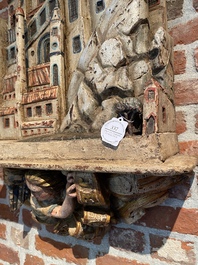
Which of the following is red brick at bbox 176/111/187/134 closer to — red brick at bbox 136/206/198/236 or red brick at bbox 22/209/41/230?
red brick at bbox 136/206/198/236

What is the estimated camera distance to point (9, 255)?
3.84ft

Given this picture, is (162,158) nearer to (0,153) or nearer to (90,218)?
(90,218)

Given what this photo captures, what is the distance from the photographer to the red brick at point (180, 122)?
0.75 meters

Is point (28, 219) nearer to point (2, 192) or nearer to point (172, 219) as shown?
point (2, 192)

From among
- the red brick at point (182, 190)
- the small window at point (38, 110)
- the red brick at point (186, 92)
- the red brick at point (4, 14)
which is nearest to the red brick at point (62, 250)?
the red brick at point (182, 190)

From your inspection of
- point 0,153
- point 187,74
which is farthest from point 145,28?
point 0,153

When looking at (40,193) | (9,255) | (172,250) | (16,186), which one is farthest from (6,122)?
(172,250)

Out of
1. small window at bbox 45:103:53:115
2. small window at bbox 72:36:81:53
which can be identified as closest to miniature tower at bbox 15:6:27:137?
small window at bbox 45:103:53:115

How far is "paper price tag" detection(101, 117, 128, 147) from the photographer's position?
0.60 meters

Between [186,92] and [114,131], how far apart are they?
0.27 m

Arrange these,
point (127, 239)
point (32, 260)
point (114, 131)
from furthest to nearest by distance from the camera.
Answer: point (32, 260) < point (127, 239) < point (114, 131)

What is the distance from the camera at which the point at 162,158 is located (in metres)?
0.56

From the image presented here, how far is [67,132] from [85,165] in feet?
0.69

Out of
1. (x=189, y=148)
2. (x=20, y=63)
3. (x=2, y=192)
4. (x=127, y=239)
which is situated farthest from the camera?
(x=2, y=192)
